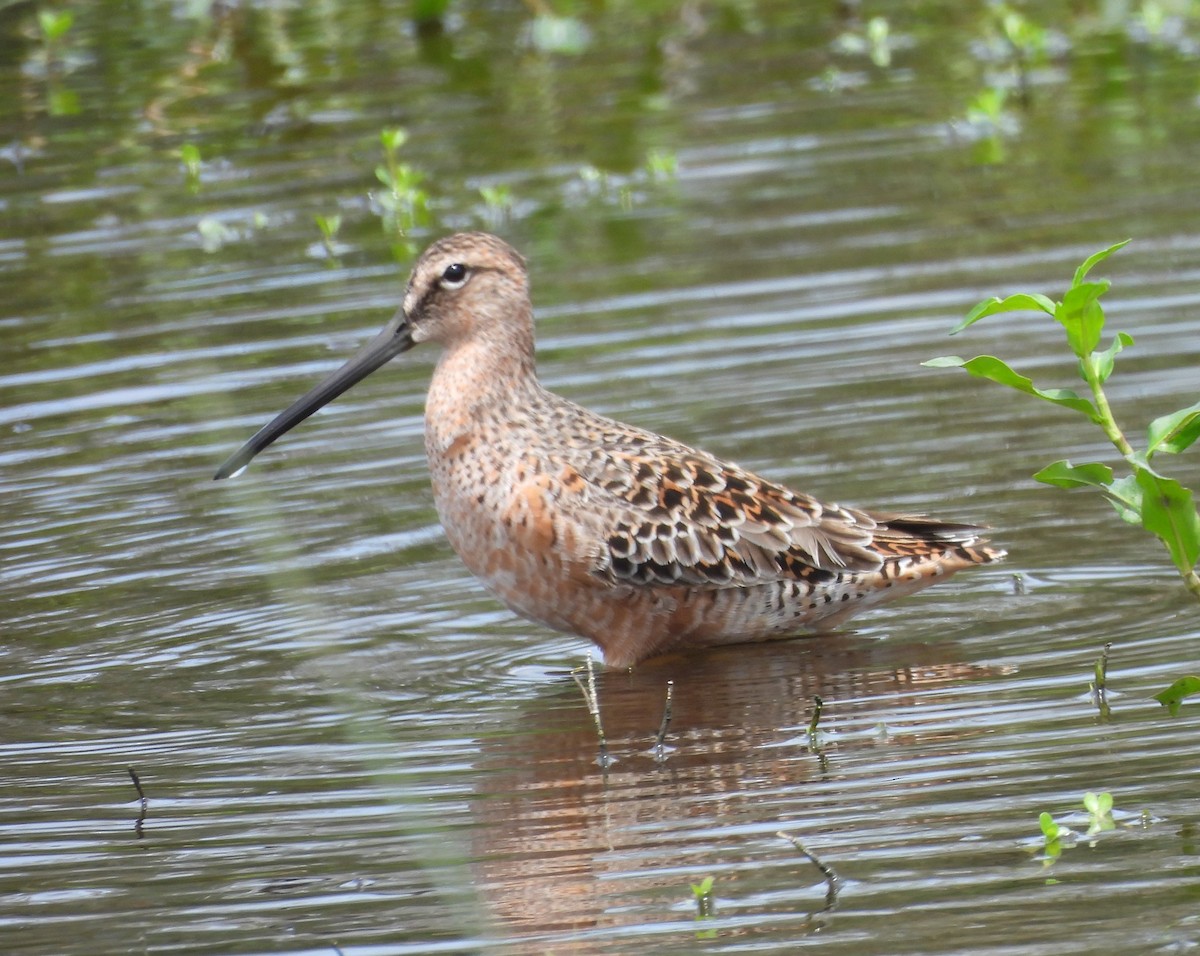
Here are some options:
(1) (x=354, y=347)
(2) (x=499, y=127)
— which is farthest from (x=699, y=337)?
(2) (x=499, y=127)

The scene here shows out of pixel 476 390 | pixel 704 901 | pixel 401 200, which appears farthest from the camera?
pixel 401 200

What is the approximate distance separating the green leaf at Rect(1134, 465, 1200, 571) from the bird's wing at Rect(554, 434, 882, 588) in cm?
168

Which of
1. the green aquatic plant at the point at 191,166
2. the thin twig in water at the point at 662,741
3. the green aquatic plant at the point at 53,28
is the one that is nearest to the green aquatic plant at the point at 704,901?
the thin twig in water at the point at 662,741

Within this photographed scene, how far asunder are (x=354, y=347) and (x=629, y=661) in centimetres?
281

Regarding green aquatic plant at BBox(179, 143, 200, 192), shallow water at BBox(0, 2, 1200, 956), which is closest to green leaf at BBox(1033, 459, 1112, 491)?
shallow water at BBox(0, 2, 1200, 956)

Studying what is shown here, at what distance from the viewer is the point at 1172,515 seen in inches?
179

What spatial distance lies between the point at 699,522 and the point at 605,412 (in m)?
1.68

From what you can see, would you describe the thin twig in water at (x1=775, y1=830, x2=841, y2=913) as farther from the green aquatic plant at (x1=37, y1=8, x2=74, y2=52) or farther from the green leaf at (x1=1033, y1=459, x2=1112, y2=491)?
the green aquatic plant at (x1=37, y1=8, x2=74, y2=52)

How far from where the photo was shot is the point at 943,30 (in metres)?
13.4

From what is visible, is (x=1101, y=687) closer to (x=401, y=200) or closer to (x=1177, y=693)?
(x=1177, y=693)

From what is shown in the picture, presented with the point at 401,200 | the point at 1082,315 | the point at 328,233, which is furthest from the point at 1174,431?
the point at 401,200

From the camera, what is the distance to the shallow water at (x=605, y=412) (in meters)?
4.29

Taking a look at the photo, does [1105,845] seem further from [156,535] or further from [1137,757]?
[156,535]

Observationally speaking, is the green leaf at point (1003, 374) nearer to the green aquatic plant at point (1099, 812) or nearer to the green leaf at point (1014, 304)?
the green leaf at point (1014, 304)
